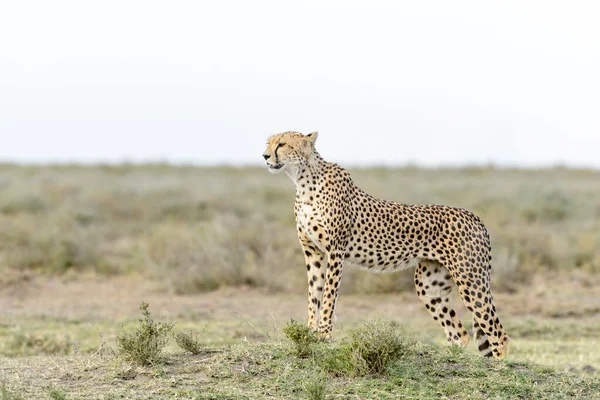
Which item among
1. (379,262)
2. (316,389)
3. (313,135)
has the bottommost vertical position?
(316,389)

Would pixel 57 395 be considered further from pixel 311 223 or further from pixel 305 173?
pixel 305 173

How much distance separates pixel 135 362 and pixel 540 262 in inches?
450

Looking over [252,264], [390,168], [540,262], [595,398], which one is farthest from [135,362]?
[390,168]

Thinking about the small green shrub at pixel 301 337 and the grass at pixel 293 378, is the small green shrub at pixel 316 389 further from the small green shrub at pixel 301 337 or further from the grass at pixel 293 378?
the small green shrub at pixel 301 337

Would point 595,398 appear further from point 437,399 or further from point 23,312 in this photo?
point 23,312

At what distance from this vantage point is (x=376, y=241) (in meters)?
7.48

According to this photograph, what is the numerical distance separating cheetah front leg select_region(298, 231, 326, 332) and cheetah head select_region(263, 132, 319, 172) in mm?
568

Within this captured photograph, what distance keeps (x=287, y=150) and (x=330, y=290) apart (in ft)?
3.60

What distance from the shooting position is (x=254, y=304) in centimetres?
1413

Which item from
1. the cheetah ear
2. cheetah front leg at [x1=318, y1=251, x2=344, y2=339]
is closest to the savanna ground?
cheetah front leg at [x1=318, y1=251, x2=344, y2=339]

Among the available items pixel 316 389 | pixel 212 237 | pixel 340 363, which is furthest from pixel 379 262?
pixel 212 237

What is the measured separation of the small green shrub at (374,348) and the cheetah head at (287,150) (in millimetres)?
1466

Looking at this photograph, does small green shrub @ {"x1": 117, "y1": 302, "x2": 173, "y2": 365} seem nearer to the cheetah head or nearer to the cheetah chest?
the cheetah chest

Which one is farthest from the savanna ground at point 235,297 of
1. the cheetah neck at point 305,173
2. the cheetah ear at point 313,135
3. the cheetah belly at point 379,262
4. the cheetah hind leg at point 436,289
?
the cheetah ear at point 313,135
